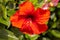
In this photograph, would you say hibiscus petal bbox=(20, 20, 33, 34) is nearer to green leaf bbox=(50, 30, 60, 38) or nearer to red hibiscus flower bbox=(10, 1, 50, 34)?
red hibiscus flower bbox=(10, 1, 50, 34)

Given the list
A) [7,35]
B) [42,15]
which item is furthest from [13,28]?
[42,15]

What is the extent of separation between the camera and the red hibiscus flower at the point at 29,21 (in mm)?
649

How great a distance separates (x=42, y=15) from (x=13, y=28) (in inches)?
5.3

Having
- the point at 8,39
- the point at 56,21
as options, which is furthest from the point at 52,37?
the point at 8,39

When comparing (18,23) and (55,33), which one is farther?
(55,33)

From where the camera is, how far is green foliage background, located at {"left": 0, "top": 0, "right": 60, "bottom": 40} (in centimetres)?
70

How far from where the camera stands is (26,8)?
0.65 m

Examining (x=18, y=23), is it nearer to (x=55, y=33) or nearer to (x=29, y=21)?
(x=29, y=21)

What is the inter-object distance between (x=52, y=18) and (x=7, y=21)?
18cm

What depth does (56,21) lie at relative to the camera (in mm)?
771

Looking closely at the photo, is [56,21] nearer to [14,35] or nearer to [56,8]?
[56,8]

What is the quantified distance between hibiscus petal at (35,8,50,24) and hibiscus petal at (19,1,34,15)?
0.02m

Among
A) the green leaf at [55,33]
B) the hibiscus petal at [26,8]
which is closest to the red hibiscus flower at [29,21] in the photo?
the hibiscus petal at [26,8]

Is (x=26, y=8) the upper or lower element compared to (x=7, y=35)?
upper
